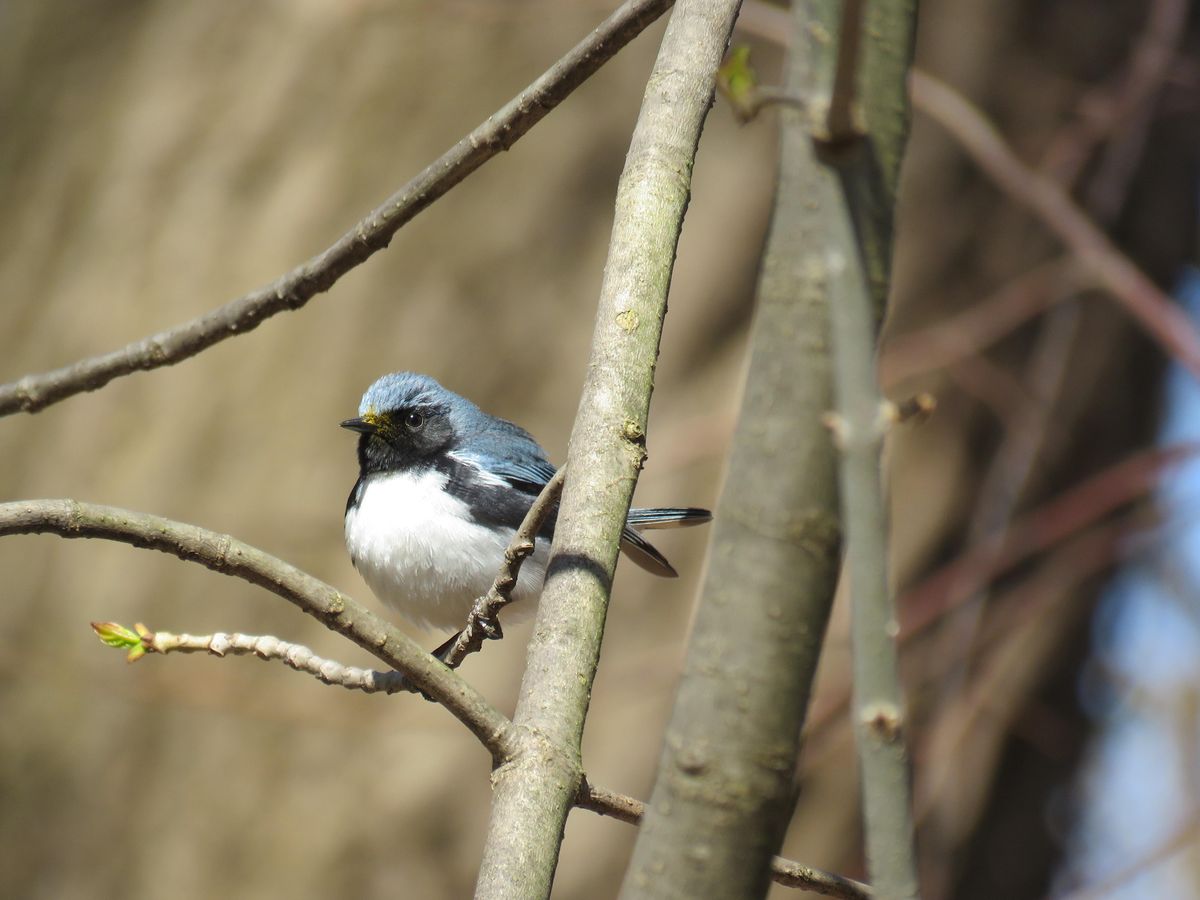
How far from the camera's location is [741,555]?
2.86 feet

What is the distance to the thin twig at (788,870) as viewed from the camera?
151 cm

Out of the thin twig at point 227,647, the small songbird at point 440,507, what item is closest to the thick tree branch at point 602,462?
the thin twig at point 227,647

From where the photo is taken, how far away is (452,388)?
4.70 metres

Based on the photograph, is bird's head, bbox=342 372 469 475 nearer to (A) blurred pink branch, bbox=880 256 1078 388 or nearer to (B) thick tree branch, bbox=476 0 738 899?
(A) blurred pink branch, bbox=880 256 1078 388

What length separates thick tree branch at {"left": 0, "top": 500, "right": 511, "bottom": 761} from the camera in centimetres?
144

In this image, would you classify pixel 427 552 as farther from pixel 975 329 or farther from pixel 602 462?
pixel 975 329

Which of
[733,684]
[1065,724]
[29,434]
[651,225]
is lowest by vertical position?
[733,684]

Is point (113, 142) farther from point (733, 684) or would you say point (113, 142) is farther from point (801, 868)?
point (733, 684)

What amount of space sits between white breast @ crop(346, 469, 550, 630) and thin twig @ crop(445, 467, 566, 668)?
112 centimetres

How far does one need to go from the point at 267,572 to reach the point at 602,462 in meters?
0.52

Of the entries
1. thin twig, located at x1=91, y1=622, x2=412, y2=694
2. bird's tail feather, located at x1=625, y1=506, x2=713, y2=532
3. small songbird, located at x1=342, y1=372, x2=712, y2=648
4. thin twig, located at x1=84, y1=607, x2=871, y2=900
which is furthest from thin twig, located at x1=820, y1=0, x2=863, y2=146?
bird's tail feather, located at x1=625, y1=506, x2=713, y2=532

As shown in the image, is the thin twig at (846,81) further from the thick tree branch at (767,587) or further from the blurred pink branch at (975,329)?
the blurred pink branch at (975,329)

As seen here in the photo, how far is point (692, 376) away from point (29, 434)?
290cm

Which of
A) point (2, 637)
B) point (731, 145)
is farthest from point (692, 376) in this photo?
point (2, 637)
